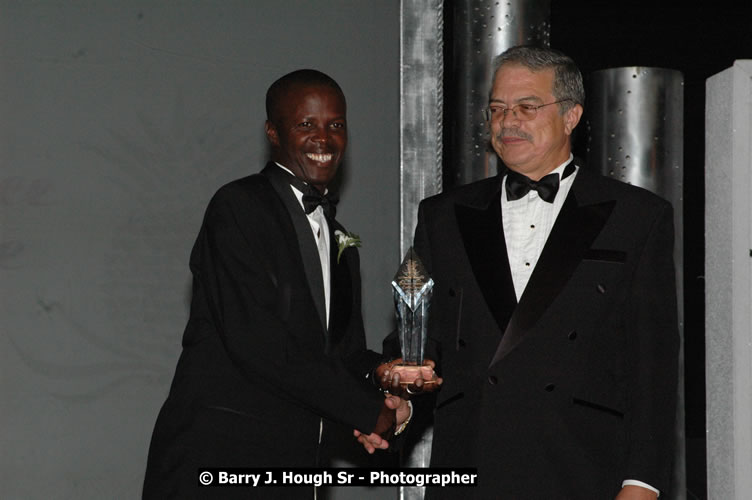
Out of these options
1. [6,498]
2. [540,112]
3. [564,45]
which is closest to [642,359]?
[540,112]

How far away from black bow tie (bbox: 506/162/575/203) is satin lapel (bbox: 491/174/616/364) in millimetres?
59

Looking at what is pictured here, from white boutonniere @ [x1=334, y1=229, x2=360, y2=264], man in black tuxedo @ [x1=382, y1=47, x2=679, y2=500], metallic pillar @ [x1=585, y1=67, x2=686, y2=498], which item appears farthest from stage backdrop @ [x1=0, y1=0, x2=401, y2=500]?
man in black tuxedo @ [x1=382, y1=47, x2=679, y2=500]

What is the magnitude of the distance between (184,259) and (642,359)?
2938 mm

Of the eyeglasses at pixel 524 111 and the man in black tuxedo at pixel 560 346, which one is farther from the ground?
the eyeglasses at pixel 524 111

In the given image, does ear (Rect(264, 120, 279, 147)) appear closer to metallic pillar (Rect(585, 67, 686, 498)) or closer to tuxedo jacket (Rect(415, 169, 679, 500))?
tuxedo jacket (Rect(415, 169, 679, 500))

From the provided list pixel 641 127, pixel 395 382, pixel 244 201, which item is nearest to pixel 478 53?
pixel 641 127

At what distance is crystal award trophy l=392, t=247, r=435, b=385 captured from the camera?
3080 mm

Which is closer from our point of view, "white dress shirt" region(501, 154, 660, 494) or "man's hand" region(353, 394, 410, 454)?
"white dress shirt" region(501, 154, 660, 494)

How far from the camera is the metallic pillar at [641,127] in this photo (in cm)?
434

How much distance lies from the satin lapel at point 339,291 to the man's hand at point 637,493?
101 cm

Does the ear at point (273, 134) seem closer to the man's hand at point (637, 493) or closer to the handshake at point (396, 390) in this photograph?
the handshake at point (396, 390)

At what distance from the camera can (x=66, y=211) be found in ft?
17.2

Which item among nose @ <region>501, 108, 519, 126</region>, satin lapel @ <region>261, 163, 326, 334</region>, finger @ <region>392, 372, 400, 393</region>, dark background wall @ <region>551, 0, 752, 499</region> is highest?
dark background wall @ <region>551, 0, 752, 499</region>

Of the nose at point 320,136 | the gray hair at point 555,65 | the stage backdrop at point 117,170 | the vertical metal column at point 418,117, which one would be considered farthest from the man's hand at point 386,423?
the stage backdrop at point 117,170
